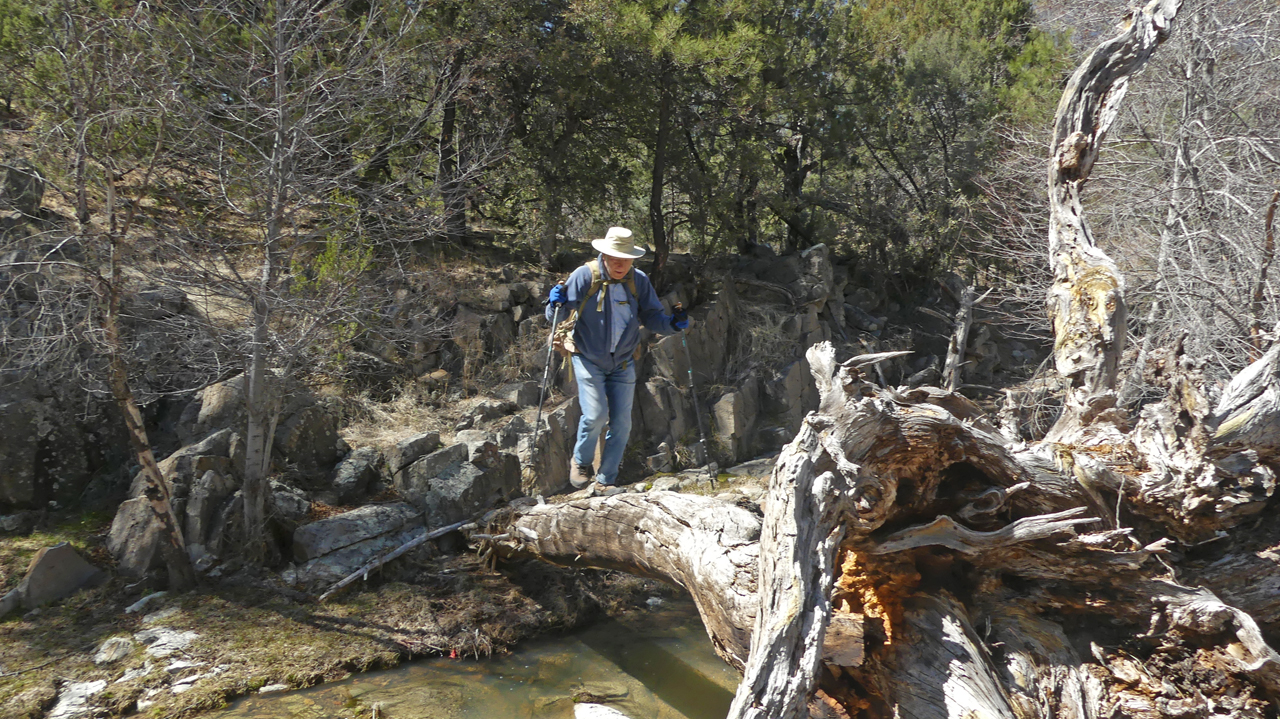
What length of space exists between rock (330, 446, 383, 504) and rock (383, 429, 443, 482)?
0.14m

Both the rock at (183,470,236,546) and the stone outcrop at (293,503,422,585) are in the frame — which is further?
the stone outcrop at (293,503,422,585)

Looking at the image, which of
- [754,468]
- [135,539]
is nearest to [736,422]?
[754,468]

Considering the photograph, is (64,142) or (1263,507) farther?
(64,142)

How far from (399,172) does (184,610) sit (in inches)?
275

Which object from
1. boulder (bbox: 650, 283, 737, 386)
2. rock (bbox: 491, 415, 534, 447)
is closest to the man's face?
rock (bbox: 491, 415, 534, 447)

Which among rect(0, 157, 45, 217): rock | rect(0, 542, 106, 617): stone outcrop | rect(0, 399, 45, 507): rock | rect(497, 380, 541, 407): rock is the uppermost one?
rect(0, 157, 45, 217): rock

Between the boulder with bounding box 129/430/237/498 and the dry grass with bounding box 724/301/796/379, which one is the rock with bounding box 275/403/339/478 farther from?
the dry grass with bounding box 724/301/796/379

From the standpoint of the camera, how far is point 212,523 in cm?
674

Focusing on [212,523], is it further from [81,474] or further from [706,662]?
[706,662]

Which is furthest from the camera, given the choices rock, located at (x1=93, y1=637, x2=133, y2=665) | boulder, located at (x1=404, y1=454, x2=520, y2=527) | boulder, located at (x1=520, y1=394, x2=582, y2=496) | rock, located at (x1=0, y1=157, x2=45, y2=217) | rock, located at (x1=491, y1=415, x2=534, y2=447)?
rock, located at (x1=491, y1=415, x2=534, y2=447)

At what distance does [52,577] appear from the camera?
613cm

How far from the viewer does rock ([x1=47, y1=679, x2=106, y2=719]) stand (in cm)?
484

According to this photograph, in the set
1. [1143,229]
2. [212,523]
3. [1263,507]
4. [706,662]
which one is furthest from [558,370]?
[1263,507]

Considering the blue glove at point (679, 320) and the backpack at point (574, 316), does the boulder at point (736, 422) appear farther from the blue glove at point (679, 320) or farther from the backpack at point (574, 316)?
the backpack at point (574, 316)
